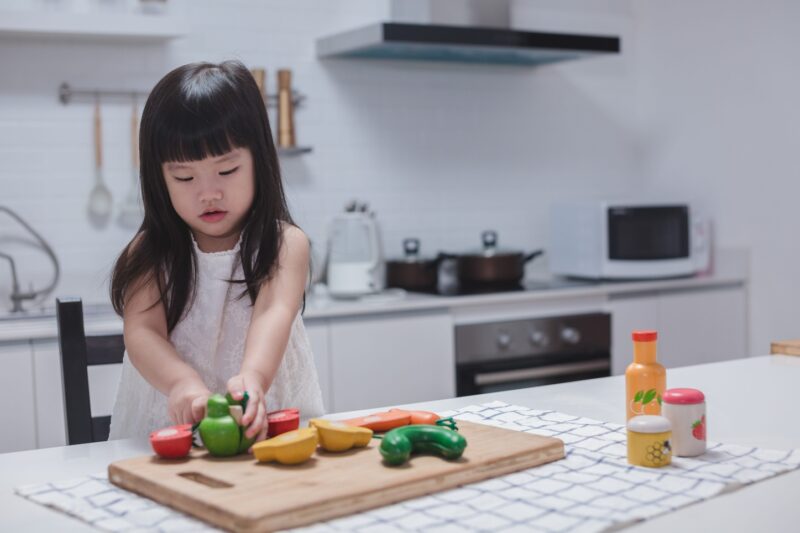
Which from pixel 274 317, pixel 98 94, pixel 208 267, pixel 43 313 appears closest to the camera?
pixel 274 317

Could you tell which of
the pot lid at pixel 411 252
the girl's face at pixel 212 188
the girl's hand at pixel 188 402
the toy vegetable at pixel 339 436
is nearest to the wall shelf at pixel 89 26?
the pot lid at pixel 411 252

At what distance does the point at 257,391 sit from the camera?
127cm

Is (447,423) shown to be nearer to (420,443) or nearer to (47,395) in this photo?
(420,443)

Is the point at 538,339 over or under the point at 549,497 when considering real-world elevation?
under

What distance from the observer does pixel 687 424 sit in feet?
3.81

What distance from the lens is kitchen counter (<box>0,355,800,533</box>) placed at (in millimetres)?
964

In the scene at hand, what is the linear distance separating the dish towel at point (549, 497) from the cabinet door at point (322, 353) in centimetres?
173

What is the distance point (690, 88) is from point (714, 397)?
9.15 feet

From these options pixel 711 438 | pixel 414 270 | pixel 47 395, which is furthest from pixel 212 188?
pixel 414 270

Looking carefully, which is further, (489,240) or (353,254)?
(489,240)

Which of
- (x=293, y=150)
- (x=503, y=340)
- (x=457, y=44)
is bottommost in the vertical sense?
(x=503, y=340)

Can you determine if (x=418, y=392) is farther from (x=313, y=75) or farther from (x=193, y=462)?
(x=193, y=462)

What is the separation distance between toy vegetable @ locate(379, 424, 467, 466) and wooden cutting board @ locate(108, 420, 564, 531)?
11 mm

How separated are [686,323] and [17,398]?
7.46 ft
